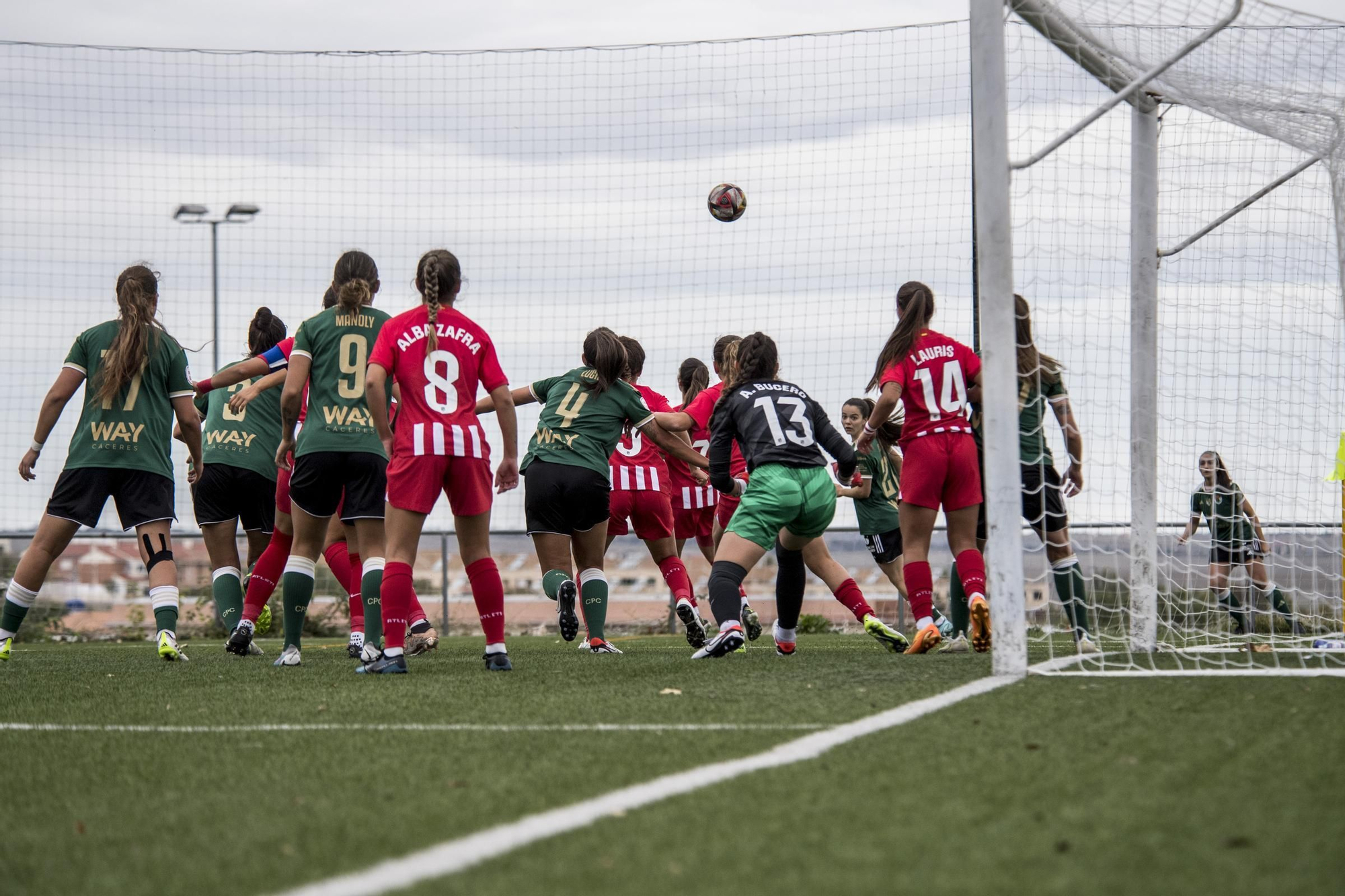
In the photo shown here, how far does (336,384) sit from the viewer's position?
21.8 ft

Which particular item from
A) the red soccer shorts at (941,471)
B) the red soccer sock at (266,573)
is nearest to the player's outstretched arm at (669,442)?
the red soccer shorts at (941,471)

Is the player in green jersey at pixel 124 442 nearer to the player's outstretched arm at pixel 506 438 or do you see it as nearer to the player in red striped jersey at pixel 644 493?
the player's outstretched arm at pixel 506 438

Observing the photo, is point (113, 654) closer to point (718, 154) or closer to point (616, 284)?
point (616, 284)

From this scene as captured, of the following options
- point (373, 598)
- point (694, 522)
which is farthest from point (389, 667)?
point (694, 522)

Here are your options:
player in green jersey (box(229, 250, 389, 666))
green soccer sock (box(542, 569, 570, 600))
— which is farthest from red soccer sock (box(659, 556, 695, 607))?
player in green jersey (box(229, 250, 389, 666))

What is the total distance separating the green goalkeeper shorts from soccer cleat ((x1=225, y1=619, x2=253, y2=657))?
10.0ft

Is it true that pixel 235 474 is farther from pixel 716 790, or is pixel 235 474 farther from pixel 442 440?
pixel 716 790

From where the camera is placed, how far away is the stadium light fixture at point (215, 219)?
1727 centimetres

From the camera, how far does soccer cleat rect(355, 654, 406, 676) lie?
6152mm

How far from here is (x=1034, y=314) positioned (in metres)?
6.12

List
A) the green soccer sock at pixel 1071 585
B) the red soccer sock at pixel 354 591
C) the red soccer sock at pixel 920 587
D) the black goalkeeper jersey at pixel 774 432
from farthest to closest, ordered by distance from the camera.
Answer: the red soccer sock at pixel 354 591, the red soccer sock at pixel 920 587, the green soccer sock at pixel 1071 585, the black goalkeeper jersey at pixel 774 432

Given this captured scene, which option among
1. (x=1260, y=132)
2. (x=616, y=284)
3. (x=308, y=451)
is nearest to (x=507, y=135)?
(x=616, y=284)

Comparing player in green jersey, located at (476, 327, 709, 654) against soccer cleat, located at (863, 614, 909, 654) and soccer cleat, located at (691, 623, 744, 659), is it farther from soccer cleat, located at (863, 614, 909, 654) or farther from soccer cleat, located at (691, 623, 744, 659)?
soccer cleat, located at (691, 623, 744, 659)

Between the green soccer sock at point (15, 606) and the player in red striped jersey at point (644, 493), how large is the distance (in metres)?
3.34
